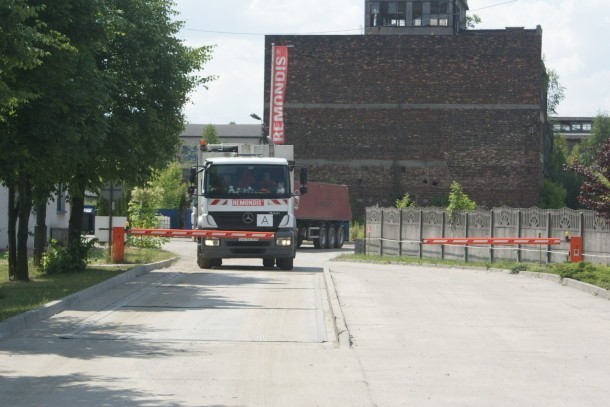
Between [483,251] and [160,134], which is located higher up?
[160,134]

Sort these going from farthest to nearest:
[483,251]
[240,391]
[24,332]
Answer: [483,251]
[24,332]
[240,391]

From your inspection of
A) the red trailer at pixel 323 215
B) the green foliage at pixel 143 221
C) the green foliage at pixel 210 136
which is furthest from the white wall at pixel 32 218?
the green foliage at pixel 210 136

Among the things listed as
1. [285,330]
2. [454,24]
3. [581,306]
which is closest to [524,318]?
[581,306]

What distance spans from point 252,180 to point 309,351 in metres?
16.3

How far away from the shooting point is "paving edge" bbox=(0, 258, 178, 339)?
13761mm

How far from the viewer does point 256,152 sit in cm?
3052

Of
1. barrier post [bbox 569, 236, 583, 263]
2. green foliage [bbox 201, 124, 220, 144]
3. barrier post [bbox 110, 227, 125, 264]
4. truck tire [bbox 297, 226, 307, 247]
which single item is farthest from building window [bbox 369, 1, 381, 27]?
green foliage [bbox 201, 124, 220, 144]

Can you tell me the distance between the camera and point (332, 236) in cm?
5344

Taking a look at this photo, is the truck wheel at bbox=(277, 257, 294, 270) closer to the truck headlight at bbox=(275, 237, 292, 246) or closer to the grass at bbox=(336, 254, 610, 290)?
the truck headlight at bbox=(275, 237, 292, 246)

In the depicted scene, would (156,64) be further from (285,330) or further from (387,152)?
(387,152)

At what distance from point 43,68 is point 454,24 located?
58.0 meters

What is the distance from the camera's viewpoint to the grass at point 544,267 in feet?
77.2

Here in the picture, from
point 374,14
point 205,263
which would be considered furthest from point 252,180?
point 374,14

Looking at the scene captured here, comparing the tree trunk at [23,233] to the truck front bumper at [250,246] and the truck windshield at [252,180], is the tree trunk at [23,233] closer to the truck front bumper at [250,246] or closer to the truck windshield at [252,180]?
the truck windshield at [252,180]
